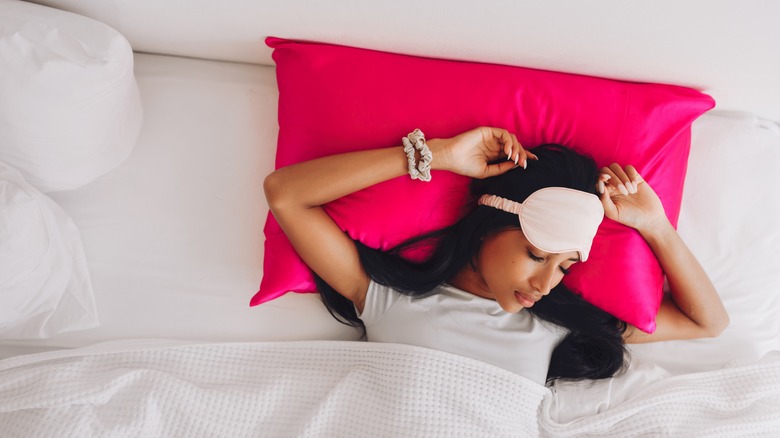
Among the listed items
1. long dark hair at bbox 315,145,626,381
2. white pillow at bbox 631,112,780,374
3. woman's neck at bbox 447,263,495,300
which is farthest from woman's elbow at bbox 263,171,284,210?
white pillow at bbox 631,112,780,374

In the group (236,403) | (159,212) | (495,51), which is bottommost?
(236,403)

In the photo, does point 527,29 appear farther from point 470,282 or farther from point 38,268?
point 38,268

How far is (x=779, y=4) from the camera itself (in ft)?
3.32

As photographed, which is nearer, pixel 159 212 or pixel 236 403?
pixel 236 403

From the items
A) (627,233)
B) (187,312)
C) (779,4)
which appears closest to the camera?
(779,4)

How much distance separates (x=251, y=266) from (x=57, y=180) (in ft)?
1.43

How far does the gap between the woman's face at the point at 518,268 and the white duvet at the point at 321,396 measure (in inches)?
7.0

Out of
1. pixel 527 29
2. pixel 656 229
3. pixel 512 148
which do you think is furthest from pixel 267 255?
pixel 656 229

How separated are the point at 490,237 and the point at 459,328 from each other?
0.74ft

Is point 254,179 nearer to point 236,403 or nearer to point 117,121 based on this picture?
point 117,121

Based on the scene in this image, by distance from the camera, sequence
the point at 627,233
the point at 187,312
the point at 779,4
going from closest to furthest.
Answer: the point at 779,4 < the point at 627,233 < the point at 187,312

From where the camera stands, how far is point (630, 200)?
1134 mm

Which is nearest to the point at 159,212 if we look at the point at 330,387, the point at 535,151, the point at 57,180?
the point at 57,180

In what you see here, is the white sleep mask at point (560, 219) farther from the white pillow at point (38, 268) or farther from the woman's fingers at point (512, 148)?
the white pillow at point (38, 268)
